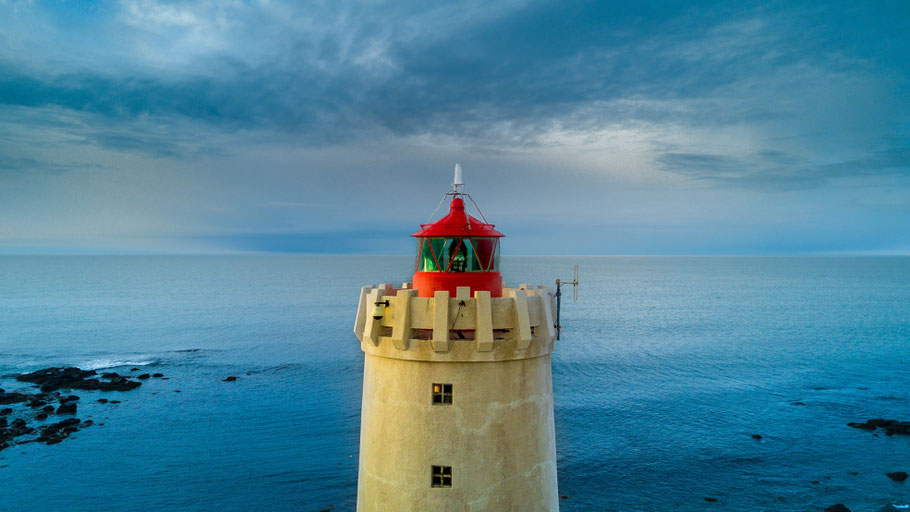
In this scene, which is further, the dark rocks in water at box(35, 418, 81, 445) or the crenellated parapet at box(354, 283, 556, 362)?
the dark rocks in water at box(35, 418, 81, 445)

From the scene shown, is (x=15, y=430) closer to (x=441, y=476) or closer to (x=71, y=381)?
(x=71, y=381)

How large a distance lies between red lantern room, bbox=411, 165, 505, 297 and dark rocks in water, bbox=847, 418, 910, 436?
42.9 meters

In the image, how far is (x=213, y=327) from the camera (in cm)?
8519

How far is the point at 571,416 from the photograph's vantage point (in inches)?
1671

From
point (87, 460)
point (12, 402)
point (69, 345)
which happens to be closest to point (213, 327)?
point (69, 345)

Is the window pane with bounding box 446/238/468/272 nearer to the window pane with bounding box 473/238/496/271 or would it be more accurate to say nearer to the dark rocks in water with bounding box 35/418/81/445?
the window pane with bounding box 473/238/496/271

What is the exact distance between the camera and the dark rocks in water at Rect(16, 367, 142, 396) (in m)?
49.4

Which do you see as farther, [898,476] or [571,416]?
[571,416]

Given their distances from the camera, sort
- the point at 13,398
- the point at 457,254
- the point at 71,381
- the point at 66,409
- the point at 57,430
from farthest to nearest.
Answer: the point at 71,381
the point at 13,398
the point at 66,409
the point at 57,430
the point at 457,254

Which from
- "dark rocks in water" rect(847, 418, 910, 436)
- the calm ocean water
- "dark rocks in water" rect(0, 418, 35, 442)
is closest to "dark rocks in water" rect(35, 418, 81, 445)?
the calm ocean water

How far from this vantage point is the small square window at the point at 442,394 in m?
9.59

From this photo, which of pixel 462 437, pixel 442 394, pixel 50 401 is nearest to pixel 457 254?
pixel 442 394

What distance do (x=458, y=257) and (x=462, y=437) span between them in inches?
127

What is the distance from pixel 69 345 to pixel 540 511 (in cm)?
7737
